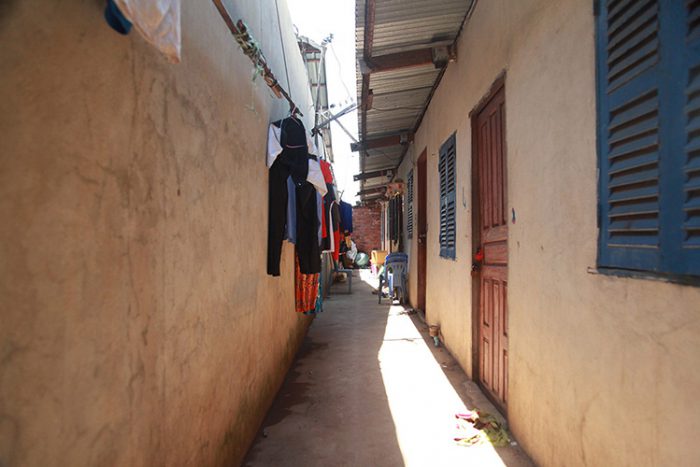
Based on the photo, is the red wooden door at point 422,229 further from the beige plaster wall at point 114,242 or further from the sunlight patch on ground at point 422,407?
the beige plaster wall at point 114,242

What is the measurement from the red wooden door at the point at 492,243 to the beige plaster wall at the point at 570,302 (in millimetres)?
277

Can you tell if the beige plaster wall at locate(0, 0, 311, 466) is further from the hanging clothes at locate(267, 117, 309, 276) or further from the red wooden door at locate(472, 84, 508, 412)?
the red wooden door at locate(472, 84, 508, 412)

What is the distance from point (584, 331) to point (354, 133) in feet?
19.7

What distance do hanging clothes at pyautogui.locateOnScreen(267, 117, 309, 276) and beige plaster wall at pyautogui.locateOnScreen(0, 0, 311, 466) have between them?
0.76m

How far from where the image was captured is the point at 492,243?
329 centimetres

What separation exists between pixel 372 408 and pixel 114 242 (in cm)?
256

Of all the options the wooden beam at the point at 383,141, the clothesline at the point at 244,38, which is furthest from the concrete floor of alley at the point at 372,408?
the wooden beam at the point at 383,141

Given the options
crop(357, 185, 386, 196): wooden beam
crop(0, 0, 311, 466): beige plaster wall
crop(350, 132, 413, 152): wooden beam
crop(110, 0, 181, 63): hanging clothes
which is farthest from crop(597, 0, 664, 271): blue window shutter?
crop(357, 185, 386, 196): wooden beam

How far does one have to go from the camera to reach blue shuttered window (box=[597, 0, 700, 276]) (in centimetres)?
120

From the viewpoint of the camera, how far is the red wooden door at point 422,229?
6582mm

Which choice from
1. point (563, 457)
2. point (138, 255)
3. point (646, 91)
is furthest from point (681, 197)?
point (138, 255)

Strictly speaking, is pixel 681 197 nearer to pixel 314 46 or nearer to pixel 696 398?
pixel 696 398

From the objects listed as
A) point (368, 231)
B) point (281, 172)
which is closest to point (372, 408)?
point (281, 172)

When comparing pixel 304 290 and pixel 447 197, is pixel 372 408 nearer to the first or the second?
pixel 304 290
